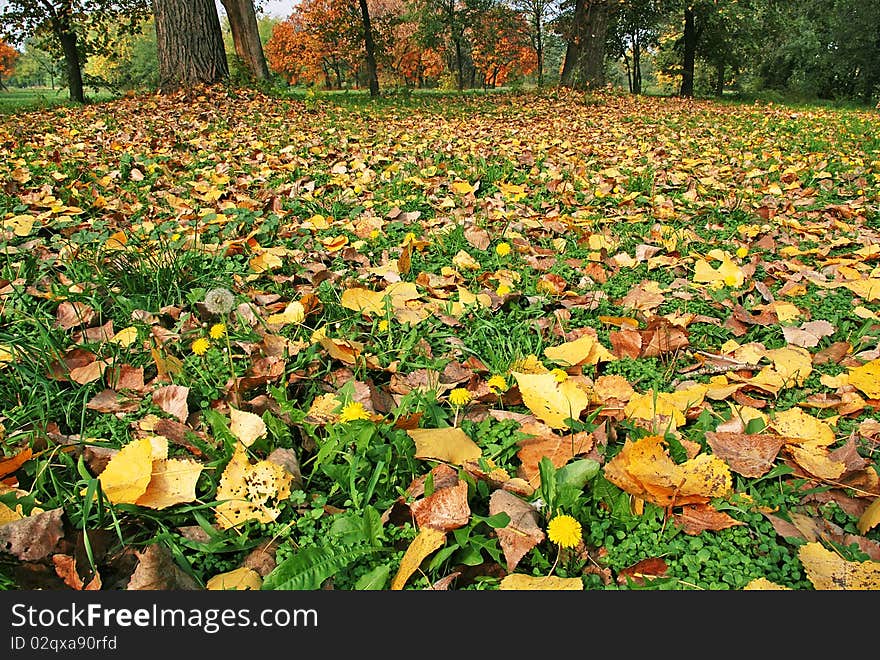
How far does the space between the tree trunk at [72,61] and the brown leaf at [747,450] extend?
13422 mm

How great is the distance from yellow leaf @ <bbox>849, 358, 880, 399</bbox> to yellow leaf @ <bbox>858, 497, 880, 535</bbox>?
0.48m

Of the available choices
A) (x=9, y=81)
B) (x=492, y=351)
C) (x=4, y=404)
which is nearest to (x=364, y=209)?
(x=492, y=351)

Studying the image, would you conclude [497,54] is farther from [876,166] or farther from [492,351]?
[492,351]

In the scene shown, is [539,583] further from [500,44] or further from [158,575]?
[500,44]

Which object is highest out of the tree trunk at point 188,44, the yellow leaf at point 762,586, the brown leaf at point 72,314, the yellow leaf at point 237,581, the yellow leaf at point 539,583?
the tree trunk at point 188,44

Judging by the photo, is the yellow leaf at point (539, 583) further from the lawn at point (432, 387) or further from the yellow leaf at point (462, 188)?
the yellow leaf at point (462, 188)

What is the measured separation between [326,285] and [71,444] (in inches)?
41.8

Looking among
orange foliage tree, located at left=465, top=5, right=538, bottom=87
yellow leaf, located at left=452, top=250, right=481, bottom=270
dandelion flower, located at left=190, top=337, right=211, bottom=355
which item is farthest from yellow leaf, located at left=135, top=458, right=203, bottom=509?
orange foliage tree, located at left=465, top=5, right=538, bottom=87

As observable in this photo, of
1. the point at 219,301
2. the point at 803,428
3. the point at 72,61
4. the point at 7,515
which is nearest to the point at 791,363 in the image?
the point at 803,428

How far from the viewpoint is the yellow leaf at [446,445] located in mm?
1319

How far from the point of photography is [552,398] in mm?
1477

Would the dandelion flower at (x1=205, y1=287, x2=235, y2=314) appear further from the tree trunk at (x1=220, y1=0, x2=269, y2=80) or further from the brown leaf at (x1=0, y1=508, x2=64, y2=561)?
the tree trunk at (x1=220, y1=0, x2=269, y2=80)

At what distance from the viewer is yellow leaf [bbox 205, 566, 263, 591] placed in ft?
3.41

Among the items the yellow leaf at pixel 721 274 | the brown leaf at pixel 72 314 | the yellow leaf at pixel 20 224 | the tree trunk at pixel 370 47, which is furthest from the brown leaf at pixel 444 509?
the tree trunk at pixel 370 47
